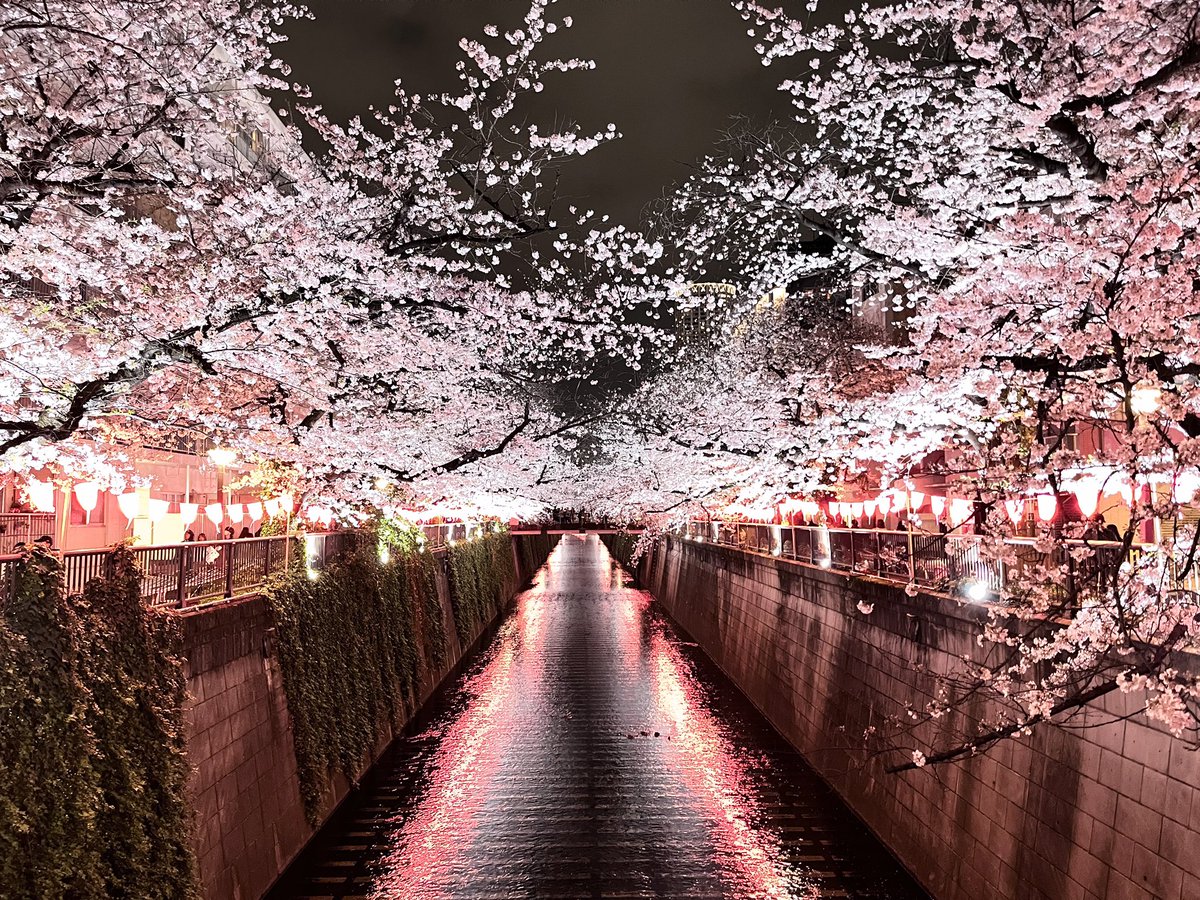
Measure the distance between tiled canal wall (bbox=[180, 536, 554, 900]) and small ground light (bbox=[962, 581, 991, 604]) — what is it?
890cm

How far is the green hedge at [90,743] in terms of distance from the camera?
20.9ft

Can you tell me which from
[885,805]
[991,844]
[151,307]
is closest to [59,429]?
[151,307]

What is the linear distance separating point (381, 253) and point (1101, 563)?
931 centimetres

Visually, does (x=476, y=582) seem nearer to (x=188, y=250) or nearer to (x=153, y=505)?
(x=153, y=505)

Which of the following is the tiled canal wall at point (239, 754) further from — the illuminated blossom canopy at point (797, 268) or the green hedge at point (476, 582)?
the green hedge at point (476, 582)

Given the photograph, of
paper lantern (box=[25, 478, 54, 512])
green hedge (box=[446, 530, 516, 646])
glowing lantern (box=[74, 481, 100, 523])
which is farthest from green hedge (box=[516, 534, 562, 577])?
paper lantern (box=[25, 478, 54, 512])

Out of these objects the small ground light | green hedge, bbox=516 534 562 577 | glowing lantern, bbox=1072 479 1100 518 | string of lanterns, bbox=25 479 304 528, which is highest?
glowing lantern, bbox=1072 479 1100 518

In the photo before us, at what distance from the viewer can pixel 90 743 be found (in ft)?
23.2

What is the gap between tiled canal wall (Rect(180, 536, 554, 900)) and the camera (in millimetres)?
9609

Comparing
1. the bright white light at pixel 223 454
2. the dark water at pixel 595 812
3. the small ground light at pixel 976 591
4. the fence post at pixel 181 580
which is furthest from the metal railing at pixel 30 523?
the small ground light at pixel 976 591

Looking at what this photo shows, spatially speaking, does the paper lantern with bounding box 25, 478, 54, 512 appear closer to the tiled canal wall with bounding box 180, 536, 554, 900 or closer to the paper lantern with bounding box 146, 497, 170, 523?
the paper lantern with bounding box 146, 497, 170, 523

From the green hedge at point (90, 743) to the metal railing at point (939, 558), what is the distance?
8258mm

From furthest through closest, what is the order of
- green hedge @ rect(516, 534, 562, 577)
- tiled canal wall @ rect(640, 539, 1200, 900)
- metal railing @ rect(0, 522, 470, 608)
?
green hedge @ rect(516, 534, 562, 577) → metal railing @ rect(0, 522, 470, 608) → tiled canal wall @ rect(640, 539, 1200, 900)

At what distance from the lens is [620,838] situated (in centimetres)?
1360
